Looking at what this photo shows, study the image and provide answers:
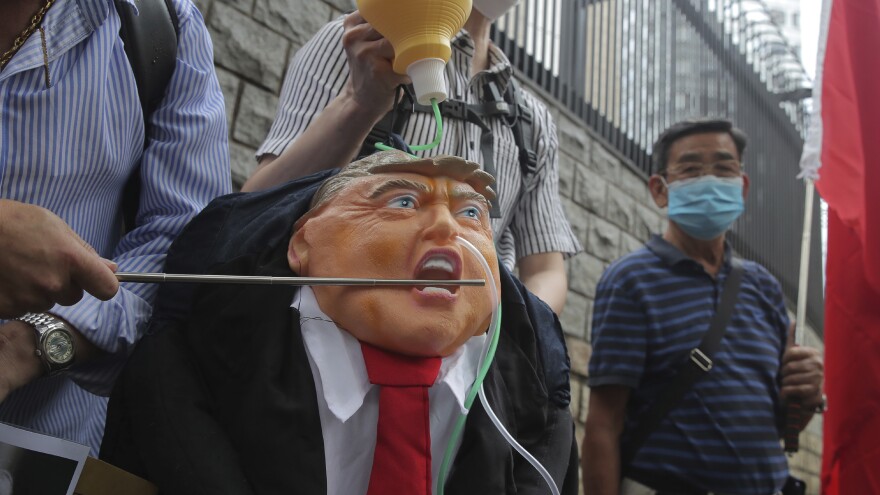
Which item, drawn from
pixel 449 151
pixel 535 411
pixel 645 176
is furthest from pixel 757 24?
pixel 535 411

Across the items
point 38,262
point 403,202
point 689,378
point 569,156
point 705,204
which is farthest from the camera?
point 569,156

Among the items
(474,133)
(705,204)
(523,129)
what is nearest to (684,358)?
(705,204)

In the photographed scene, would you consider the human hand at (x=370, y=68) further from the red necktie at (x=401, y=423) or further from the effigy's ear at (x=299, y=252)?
the red necktie at (x=401, y=423)

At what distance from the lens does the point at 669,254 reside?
2857mm

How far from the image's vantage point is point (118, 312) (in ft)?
4.37

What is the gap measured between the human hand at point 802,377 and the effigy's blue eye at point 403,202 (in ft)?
6.33

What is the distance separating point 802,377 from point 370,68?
1.95 meters

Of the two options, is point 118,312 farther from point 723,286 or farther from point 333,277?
point 723,286

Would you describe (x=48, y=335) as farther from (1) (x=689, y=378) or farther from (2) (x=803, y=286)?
(2) (x=803, y=286)

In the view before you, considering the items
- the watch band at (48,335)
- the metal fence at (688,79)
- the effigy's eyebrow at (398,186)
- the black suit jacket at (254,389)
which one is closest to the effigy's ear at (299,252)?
the black suit jacket at (254,389)

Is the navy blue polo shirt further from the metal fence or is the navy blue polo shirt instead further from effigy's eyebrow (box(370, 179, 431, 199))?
the metal fence

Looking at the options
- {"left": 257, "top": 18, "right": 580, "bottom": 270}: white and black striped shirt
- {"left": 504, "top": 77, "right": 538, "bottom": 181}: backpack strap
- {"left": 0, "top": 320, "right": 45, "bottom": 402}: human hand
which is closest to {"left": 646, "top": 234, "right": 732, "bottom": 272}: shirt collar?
{"left": 257, "top": 18, "right": 580, "bottom": 270}: white and black striped shirt

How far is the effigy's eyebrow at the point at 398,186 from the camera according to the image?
1.31 metres

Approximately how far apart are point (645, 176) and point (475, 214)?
473 centimetres
